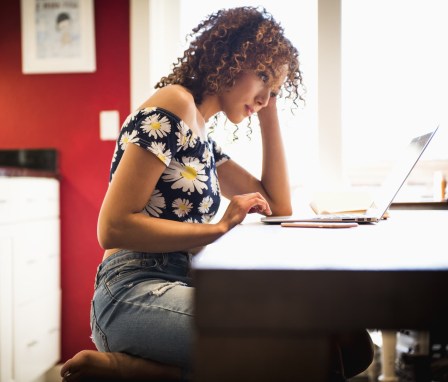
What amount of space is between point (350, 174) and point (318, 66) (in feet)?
1.88

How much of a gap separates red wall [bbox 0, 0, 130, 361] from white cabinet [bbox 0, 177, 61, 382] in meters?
0.07

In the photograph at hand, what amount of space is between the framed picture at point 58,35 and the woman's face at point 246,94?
4.63 feet

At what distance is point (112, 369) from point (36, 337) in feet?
5.31

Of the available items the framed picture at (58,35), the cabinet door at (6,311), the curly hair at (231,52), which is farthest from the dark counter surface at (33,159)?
the curly hair at (231,52)

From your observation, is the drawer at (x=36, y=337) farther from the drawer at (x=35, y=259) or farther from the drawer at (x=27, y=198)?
the drawer at (x=27, y=198)

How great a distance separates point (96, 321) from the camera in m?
0.95

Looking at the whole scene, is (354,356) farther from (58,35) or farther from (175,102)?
(58,35)

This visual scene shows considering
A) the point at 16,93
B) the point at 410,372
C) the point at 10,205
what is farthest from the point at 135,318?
the point at 16,93

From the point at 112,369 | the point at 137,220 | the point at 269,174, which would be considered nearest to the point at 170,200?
the point at 137,220

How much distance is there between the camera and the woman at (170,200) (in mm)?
840

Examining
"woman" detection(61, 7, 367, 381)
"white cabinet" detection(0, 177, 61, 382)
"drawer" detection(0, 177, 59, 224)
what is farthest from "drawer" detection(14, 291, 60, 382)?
"woman" detection(61, 7, 367, 381)

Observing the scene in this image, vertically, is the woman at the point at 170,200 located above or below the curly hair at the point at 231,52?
below

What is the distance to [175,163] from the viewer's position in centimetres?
108

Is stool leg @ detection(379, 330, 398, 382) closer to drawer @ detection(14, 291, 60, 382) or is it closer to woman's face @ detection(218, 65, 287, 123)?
woman's face @ detection(218, 65, 287, 123)
